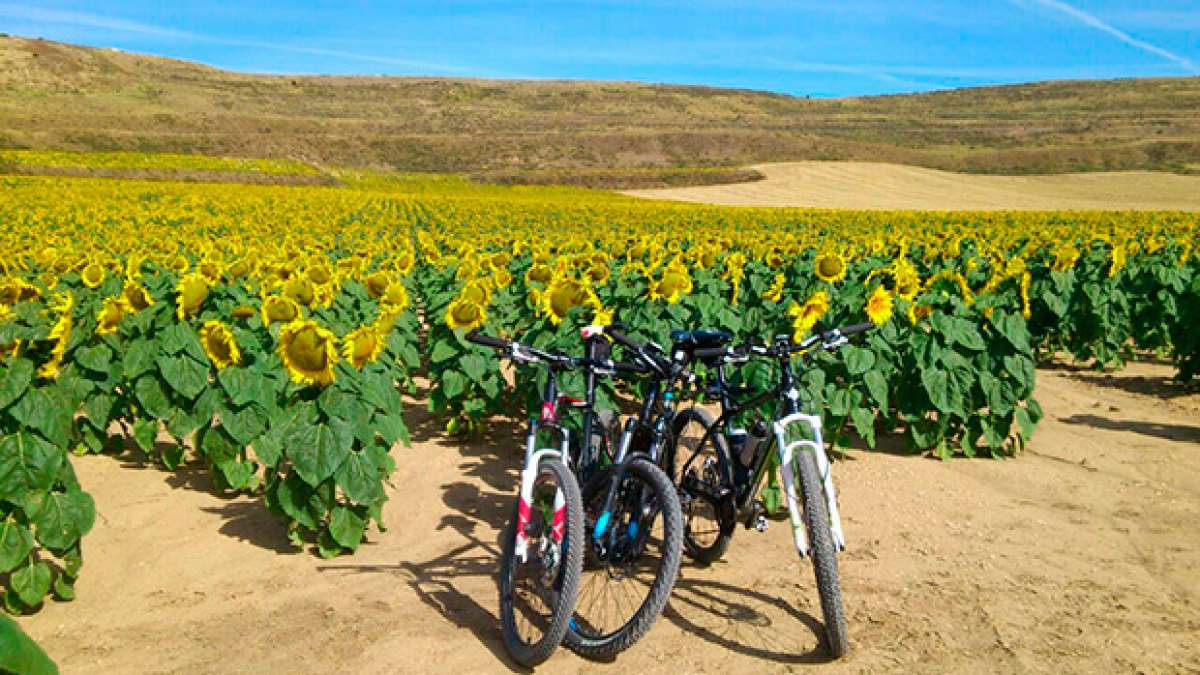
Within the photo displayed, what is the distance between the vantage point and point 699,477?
4.48 metres

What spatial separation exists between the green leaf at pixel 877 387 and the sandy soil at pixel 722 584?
64 cm

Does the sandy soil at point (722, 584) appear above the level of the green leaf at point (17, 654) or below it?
below

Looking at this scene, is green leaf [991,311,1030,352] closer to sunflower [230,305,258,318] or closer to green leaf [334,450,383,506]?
green leaf [334,450,383,506]

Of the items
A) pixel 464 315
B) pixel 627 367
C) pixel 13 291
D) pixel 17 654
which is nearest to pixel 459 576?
pixel 627 367

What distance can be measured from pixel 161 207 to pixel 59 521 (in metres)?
25.0

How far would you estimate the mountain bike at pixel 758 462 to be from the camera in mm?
3553

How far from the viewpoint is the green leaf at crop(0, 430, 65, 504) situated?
390 centimetres

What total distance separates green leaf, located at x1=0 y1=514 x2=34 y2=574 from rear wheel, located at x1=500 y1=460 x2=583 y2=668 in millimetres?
2293

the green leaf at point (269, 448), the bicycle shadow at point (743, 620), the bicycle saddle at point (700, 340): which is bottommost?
the bicycle shadow at point (743, 620)

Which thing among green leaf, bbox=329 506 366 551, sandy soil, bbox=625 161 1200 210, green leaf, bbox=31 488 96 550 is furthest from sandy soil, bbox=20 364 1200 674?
sandy soil, bbox=625 161 1200 210

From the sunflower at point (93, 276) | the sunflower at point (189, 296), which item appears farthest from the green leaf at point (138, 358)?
the sunflower at point (93, 276)

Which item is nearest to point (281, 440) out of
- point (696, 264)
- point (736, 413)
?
point (736, 413)

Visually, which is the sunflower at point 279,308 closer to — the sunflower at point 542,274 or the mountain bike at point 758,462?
the mountain bike at point 758,462

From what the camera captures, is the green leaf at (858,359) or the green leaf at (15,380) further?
the green leaf at (858,359)
